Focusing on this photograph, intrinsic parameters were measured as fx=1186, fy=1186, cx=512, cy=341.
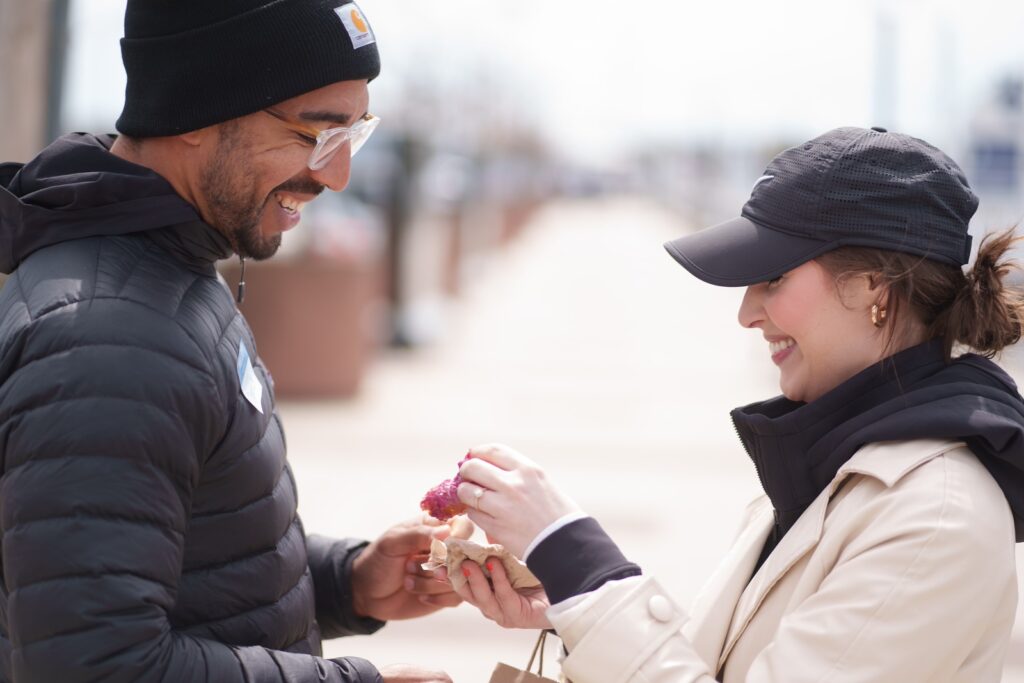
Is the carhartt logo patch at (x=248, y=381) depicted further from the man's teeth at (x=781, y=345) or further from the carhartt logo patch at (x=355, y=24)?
the man's teeth at (x=781, y=345)

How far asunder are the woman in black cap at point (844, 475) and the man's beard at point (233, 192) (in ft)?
1.94

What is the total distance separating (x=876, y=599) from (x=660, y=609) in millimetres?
335

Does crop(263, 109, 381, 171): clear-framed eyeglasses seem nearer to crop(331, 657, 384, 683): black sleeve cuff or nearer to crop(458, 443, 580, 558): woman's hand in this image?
crop(458, 443, 580, 558): woman's hand

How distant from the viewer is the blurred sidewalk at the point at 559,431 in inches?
260

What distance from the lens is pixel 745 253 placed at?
217 centimetres

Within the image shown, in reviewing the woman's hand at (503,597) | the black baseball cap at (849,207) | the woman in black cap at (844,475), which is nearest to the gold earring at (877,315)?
the woman in black cap at (844,475)

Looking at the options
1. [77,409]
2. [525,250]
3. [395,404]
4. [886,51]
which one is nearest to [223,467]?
[77,409]

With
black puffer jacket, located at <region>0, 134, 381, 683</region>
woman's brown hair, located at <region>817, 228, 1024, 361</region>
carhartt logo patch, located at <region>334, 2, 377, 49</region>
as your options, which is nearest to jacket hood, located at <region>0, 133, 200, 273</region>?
black puffer jacket, located at <region>0, 134, 381, 683</region>

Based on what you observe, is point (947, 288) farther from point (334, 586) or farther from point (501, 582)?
point (334, 586)

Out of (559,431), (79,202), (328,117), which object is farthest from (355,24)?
(559,431)

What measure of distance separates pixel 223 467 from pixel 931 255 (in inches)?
49.5

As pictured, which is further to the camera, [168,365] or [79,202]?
[79,202]

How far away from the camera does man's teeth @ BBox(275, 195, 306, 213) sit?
2.17 metres

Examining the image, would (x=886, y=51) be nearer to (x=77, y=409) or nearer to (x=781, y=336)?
(x=781, y=336)
